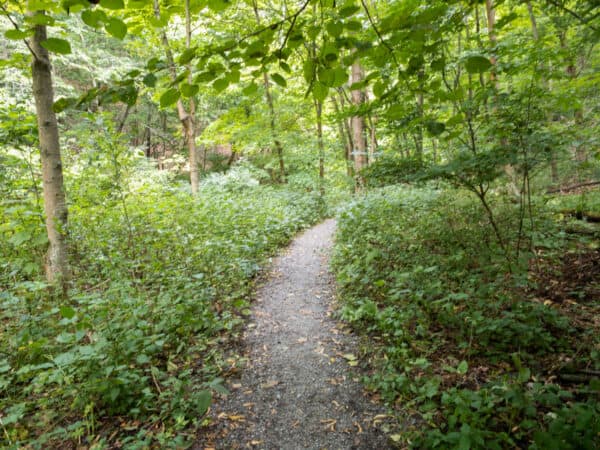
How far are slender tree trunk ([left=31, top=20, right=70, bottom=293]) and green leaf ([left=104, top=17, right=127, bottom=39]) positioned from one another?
3.47 m

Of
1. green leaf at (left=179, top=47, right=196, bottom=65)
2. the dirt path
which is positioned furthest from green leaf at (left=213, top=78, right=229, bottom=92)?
the dirt path

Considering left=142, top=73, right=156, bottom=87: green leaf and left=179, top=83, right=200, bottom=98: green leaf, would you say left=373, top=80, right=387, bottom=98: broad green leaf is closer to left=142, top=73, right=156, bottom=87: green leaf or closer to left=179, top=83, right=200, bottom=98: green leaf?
left=179, top=83, right=200, bottom=98: green leaf

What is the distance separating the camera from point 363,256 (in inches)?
223

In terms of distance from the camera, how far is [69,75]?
17500 millimetres

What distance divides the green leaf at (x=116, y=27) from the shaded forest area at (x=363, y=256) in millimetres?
18

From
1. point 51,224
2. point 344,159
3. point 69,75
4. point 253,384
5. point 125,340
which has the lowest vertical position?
point 253,384

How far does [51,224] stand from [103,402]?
8.06ft

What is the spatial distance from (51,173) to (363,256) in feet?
15.3

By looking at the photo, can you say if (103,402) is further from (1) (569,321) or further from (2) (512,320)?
(1) (569,321)

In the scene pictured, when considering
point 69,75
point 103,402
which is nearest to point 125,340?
point 103,402

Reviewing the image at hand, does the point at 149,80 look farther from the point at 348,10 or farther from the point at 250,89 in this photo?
the point at 348,10

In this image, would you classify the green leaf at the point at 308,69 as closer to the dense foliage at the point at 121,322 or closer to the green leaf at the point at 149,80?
the green leaf at the point at 149,80

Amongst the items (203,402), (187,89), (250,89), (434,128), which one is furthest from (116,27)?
(203,402)

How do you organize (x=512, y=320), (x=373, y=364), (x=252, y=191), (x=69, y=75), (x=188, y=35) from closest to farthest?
(x=512, y=320)
(x=373, y=364)
(x=188, y=35)
(x=252, y=191)
(x=69, y=75)
